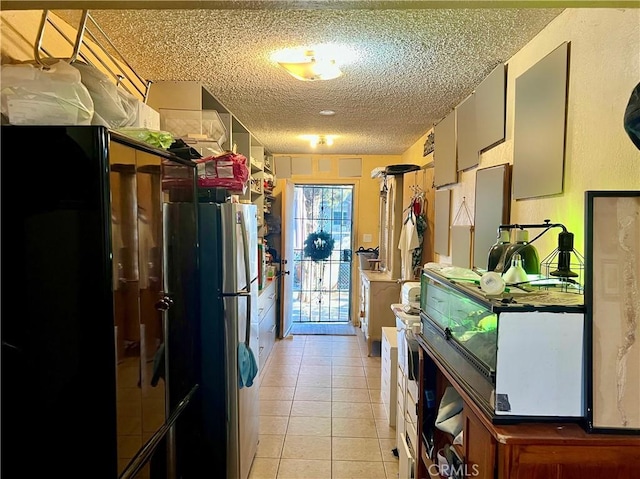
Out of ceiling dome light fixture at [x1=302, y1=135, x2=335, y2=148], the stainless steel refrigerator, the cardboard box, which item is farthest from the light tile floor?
ceiling dome light fixture at [x1=302, y1=135, x2=335, y2=148]

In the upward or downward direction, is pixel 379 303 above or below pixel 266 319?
above

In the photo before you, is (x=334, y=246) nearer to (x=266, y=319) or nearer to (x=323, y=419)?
(x=266, y=319)

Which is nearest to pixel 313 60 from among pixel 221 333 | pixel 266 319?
pixel 221 333

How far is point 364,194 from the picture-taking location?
6145 millimetres

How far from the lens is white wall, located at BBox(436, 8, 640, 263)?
1.33 meters

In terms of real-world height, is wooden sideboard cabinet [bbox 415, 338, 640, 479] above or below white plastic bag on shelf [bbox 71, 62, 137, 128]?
below

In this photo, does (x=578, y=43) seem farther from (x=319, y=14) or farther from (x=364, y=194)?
(x=364, y=194)

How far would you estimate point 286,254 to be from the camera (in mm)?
5324

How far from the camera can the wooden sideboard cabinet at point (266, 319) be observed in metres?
4.07

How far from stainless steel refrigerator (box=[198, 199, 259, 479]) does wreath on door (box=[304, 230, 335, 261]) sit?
390cm

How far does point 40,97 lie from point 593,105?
68.8 inches

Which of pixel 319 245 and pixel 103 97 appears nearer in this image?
pixel 103 97
